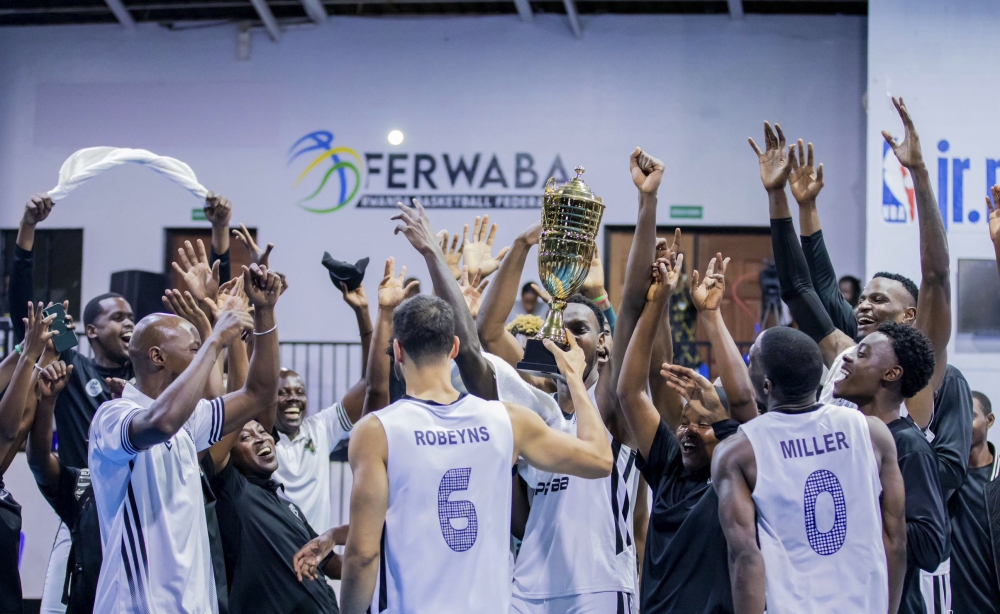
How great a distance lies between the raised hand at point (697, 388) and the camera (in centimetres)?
368

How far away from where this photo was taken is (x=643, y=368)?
3664mm

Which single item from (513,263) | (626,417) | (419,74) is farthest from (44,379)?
(419,74)

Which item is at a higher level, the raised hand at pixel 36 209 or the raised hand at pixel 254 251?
the raised hand at pixel 36 209

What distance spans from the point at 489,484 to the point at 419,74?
8.77 meters

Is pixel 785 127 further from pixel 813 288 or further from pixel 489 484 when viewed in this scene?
pixel 489 484

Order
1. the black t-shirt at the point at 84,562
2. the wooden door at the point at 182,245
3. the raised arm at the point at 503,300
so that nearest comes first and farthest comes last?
the raised arm at the point at 503,300 < the black t-shirt at the point at 84,562 < the wooden door at the point at 182,245

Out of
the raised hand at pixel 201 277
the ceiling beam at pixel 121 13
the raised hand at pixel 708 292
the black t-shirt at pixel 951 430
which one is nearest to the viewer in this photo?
the raised hand at pixel 708 292

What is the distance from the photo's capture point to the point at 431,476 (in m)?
3.01

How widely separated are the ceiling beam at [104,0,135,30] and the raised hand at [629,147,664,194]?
361 inches

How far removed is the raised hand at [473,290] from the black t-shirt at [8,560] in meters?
2.59

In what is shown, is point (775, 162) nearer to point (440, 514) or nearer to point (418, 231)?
point (418, 231)

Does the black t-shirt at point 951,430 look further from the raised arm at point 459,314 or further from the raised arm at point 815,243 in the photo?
the raised arm at point 459,314

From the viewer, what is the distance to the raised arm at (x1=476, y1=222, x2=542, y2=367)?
4.12 metres

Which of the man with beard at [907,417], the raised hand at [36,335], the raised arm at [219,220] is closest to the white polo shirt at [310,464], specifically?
the raised arm at [219,220]
